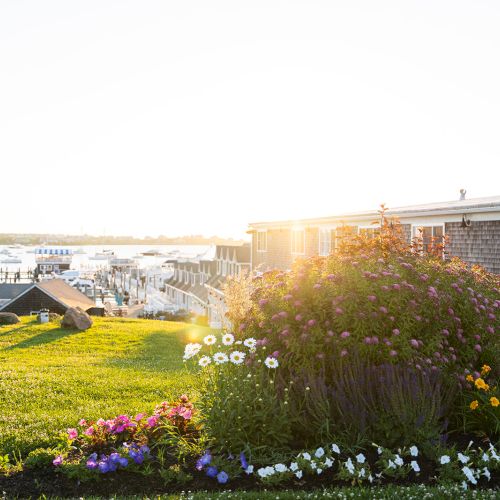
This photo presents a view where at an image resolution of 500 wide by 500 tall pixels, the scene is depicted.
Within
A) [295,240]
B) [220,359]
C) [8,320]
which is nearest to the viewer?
[220,359]

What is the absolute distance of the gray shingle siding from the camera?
15.7 meters

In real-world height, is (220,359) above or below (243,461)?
above

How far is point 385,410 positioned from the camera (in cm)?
552

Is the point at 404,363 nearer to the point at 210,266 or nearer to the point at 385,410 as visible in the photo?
the point at 385,410

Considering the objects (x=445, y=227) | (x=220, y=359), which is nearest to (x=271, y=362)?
(x=220, y=359)

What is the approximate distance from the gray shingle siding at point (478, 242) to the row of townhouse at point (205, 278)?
16465mm

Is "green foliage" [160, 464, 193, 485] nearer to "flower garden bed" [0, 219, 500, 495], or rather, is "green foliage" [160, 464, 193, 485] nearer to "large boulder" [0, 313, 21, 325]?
"flower garden bed" [0, 219, 500, 495]

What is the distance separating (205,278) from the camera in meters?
47.5

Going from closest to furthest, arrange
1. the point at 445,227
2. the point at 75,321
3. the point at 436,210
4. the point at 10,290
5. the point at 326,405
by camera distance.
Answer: the point at 326,405 < the point at 436,210 < the point at 445,227 < the point at 75,321 < the point at 10,290

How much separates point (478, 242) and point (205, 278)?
1296 inches

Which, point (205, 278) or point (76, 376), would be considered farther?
point (205, 278)

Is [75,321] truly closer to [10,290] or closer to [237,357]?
[237,357]

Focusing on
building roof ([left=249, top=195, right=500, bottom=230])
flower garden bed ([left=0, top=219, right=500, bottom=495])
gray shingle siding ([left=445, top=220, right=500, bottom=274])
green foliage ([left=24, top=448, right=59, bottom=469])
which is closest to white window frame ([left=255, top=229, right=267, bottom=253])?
building roof ([left=249, top=195, right=500, bottom=230])

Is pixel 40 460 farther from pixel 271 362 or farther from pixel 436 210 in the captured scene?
pixel 436 210
